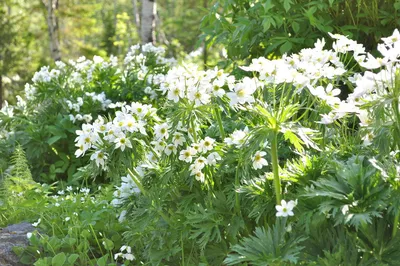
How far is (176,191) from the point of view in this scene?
10.1 ft

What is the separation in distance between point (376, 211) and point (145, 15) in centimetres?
598

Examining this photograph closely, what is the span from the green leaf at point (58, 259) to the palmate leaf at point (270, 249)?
3.50 feet

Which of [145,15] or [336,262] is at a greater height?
[145,15]

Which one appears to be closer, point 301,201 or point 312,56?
point 301,201

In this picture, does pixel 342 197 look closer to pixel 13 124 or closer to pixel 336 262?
pixel 336 262

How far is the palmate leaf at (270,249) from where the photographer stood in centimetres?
239

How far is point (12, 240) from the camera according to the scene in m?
3.52

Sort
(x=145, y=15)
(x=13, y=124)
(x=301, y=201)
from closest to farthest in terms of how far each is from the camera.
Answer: (x=301, y=201)
(x=13, y=124)
(x=145, y=15)

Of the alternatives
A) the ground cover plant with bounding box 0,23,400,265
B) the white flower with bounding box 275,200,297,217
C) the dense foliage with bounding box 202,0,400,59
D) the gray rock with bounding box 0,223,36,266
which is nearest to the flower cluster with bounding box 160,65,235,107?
the ground cover plant with bounding box 0,23,400,265

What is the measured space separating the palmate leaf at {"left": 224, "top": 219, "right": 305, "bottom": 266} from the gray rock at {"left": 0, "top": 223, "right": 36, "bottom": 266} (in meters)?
1.47

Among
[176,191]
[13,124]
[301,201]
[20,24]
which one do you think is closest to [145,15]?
[13,124]

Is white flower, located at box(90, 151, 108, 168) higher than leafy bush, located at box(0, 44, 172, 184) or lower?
higher

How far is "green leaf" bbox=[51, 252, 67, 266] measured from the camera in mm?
3146

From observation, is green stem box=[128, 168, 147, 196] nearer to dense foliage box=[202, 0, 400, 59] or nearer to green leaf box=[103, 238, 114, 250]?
green leaf box=[103, 238, 114, 250]
